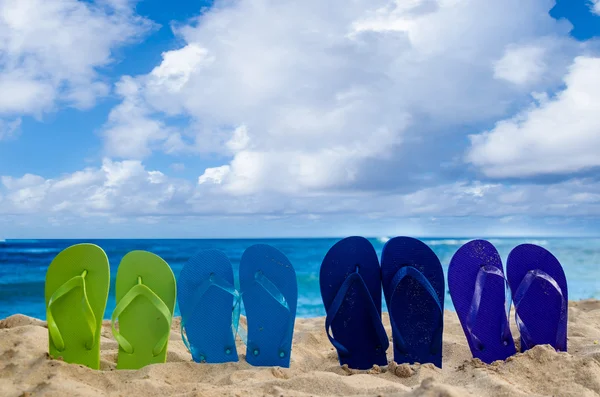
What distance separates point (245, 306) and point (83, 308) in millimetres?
882

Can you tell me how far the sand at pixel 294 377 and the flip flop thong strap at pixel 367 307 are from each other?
16cm

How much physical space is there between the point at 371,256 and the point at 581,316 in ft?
7.66

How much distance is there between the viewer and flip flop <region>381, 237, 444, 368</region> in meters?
2.82

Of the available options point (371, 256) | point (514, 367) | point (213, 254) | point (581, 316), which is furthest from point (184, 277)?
point (581, 316)

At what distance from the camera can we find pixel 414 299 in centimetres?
288

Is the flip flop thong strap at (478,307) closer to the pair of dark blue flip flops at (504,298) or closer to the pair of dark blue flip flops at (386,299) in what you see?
the pair of dark blue flip flops at (504,298)

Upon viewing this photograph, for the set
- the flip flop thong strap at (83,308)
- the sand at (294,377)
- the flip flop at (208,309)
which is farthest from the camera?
the flip flop at (208,309)

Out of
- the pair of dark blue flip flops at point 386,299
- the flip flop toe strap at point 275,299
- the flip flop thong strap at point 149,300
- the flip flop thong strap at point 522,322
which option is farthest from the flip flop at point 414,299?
the flip flop thong strap at point 149,300

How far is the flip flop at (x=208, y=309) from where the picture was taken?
114 inches

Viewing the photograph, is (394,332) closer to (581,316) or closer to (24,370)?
(24,370)

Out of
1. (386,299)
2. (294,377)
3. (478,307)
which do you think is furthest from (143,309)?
(478,307)

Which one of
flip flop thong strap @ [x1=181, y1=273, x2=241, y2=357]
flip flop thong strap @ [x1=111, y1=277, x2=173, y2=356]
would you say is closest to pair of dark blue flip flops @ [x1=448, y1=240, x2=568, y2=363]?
flip flop thong strap @ [x1=181, y1=273, x2=241, y2=357]

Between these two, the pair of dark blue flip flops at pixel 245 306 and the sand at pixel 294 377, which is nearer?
the sand at pixel 294 377

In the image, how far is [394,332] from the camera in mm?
2805
